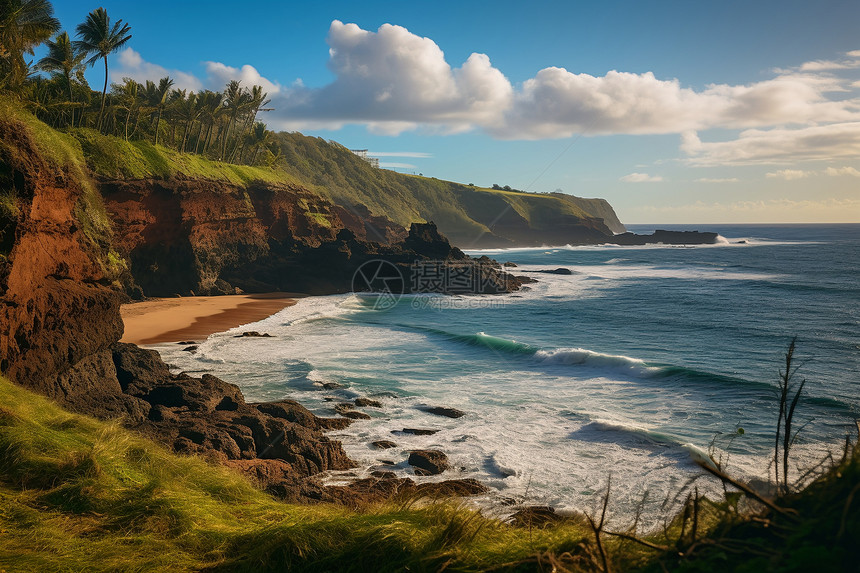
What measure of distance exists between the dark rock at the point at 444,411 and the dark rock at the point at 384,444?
253cm

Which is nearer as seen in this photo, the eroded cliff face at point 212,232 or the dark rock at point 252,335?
the dark rock at point 252,335

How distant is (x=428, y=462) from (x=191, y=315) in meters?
23.2

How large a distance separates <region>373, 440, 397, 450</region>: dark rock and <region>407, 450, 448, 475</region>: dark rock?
0.93 meters

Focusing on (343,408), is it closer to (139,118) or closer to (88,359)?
(88,359)

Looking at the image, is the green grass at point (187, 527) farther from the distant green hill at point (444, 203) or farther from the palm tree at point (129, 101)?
the distant green hill at point (444, 203)

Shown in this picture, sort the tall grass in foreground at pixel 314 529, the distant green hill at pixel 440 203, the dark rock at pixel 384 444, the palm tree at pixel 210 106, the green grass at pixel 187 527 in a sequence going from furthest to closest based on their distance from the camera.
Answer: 1. the distant green hill at pixel 440 203
2. the palm tree at pixel 210 106
3. the dark rock at pixel 384 444
4. the green grass at pixel 187 527
5. the tall grass in foreground at pixel 314 529

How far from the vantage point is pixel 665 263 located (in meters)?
74.2

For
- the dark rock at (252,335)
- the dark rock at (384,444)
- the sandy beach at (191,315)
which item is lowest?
the dark rock at (384,444)

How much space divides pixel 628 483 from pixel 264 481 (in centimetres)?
719

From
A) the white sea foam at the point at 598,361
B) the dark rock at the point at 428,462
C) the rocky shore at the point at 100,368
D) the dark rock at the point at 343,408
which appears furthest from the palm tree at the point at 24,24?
the white sea foam at the point at 598,361

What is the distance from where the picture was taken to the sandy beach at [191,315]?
2517 cm

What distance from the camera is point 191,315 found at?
1200 inches

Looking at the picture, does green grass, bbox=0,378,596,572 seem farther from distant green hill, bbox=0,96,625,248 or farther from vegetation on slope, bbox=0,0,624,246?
distant green hill, bbox=0,96,625,248

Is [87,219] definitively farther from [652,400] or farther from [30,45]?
[652,400]
